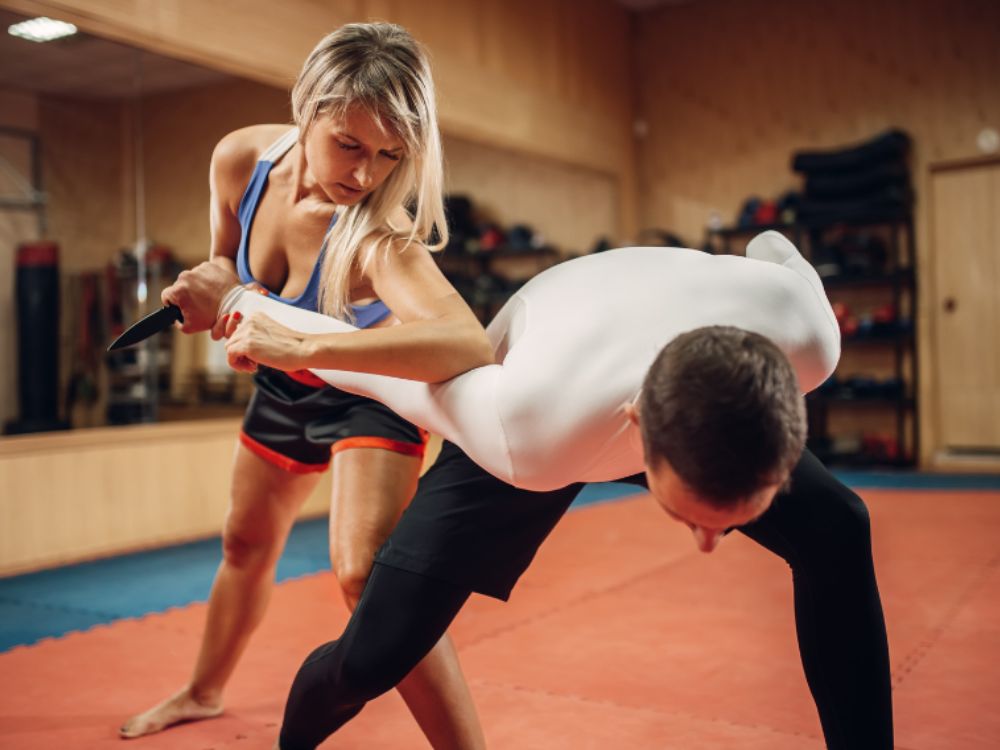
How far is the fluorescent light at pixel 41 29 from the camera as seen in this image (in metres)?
4.26

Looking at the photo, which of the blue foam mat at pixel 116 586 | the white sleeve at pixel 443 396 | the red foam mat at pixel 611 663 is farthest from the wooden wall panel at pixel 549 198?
the white sleeve at pixel 443 396

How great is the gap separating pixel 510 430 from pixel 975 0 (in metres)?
7.73

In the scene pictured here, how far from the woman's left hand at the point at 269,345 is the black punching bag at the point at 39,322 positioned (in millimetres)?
3551

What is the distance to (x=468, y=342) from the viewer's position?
144cm

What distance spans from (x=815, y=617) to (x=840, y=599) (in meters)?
0.05

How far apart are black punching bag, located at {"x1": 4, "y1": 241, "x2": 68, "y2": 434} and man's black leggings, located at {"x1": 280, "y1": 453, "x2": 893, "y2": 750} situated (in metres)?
3.62

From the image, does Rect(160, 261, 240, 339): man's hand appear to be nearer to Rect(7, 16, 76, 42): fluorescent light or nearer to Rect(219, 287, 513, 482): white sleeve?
Rect(219, 287, 513, 482): white sleeve

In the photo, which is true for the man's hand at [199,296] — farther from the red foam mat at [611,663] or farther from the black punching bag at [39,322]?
the black punching bag at [39,322]

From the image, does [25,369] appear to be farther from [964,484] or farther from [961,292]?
[961,292]

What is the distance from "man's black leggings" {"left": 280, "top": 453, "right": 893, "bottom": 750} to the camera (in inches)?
55.3

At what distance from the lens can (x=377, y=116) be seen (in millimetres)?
1573

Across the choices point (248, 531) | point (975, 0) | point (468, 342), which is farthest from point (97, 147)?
point (975, 0)

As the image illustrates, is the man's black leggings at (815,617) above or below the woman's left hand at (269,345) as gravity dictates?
below

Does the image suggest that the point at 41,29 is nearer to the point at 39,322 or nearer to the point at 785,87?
the point at 39,322
